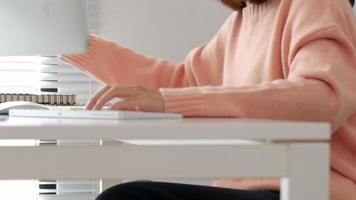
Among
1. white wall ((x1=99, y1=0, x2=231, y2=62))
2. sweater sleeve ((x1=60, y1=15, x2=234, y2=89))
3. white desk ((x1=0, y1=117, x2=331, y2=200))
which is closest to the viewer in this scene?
white desk ((x1=0, y1=117, x2=331, y2=200))

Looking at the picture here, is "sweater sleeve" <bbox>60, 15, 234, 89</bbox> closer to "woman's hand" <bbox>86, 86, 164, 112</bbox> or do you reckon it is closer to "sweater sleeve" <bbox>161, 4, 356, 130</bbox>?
"sweater sleeve" <bbox>161, 4, 356, 130</bbox>

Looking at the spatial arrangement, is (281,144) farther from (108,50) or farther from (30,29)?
(108,50)

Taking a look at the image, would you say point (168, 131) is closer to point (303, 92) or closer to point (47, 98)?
point (303, 92)

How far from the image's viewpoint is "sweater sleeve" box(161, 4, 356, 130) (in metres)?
0.94

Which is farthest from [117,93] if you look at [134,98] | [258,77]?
[258,77]

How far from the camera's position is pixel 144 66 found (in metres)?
1.67

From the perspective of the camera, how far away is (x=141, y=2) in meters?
2.35

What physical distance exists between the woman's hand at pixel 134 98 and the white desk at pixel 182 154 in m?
0.21

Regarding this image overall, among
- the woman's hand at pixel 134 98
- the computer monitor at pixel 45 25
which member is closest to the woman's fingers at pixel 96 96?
the woman's hand at pixel 134 98

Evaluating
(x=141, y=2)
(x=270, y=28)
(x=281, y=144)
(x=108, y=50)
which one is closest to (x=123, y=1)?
(x=141, y=2)

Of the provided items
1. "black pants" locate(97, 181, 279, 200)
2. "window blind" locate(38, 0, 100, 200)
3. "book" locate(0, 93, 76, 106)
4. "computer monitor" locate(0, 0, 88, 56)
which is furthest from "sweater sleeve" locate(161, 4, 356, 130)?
"window blind" locate(38, 0, 100, 200)

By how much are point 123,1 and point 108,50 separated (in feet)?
2.47

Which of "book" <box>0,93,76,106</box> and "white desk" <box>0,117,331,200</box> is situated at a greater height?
"book" <box>0,93,76,106</box>

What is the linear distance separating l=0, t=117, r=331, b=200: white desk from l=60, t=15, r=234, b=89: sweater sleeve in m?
0.89
